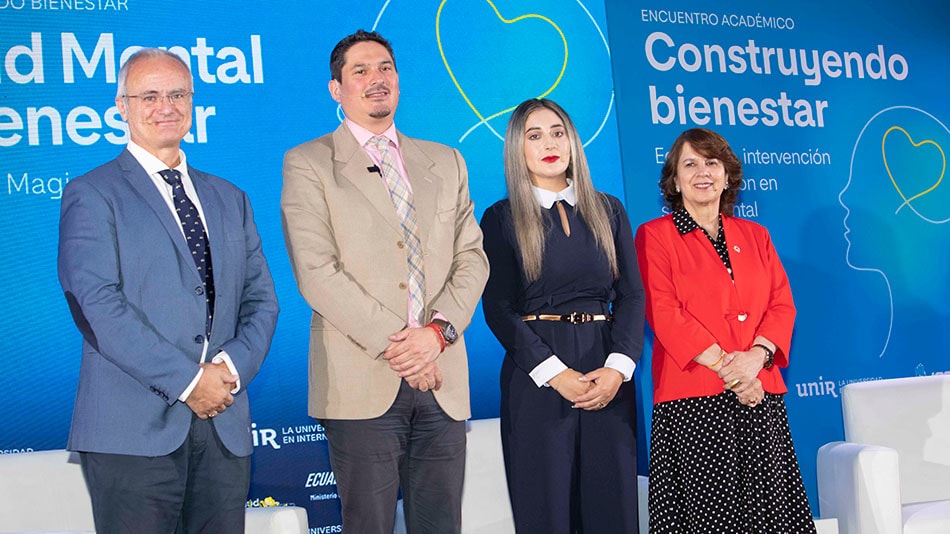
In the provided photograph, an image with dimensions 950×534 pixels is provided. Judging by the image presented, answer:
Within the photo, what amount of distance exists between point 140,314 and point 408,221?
0.81 m

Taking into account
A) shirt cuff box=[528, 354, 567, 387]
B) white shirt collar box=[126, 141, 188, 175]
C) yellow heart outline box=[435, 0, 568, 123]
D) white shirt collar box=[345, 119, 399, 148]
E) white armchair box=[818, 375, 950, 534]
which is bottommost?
white armchair box=[818, 375, 950, 534]

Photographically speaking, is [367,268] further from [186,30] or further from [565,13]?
[565,13]

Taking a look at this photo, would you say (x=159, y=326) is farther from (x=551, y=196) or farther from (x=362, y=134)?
(x=551, y=196)

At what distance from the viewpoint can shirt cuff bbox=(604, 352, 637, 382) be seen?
2994 mm

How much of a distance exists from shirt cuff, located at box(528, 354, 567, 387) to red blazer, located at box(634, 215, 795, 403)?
0.52 meters

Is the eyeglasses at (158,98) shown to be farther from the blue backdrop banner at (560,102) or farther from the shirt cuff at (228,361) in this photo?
the blue backdrop banner at (560,102)

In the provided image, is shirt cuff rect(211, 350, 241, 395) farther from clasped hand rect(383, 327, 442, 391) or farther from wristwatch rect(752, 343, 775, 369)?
wristwatch rect(752, 343, 775, 369)

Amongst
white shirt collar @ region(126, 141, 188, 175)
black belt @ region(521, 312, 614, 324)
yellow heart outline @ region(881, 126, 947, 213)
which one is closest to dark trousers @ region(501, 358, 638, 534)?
black belt @ region(521, 312, 614, 324)

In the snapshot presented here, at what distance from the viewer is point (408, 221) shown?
2869 millimetres

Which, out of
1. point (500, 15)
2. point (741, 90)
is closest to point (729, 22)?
point (741, 90)

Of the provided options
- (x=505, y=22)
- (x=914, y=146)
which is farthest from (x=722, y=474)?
(x=914, y=146)

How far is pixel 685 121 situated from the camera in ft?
16.1

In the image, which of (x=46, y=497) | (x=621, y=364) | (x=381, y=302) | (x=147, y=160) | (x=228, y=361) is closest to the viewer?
(x=228, y=361)

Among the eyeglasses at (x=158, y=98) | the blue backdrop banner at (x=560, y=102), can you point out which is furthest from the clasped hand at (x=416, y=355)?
the blue backdrop banner at (x=560, y=102)
